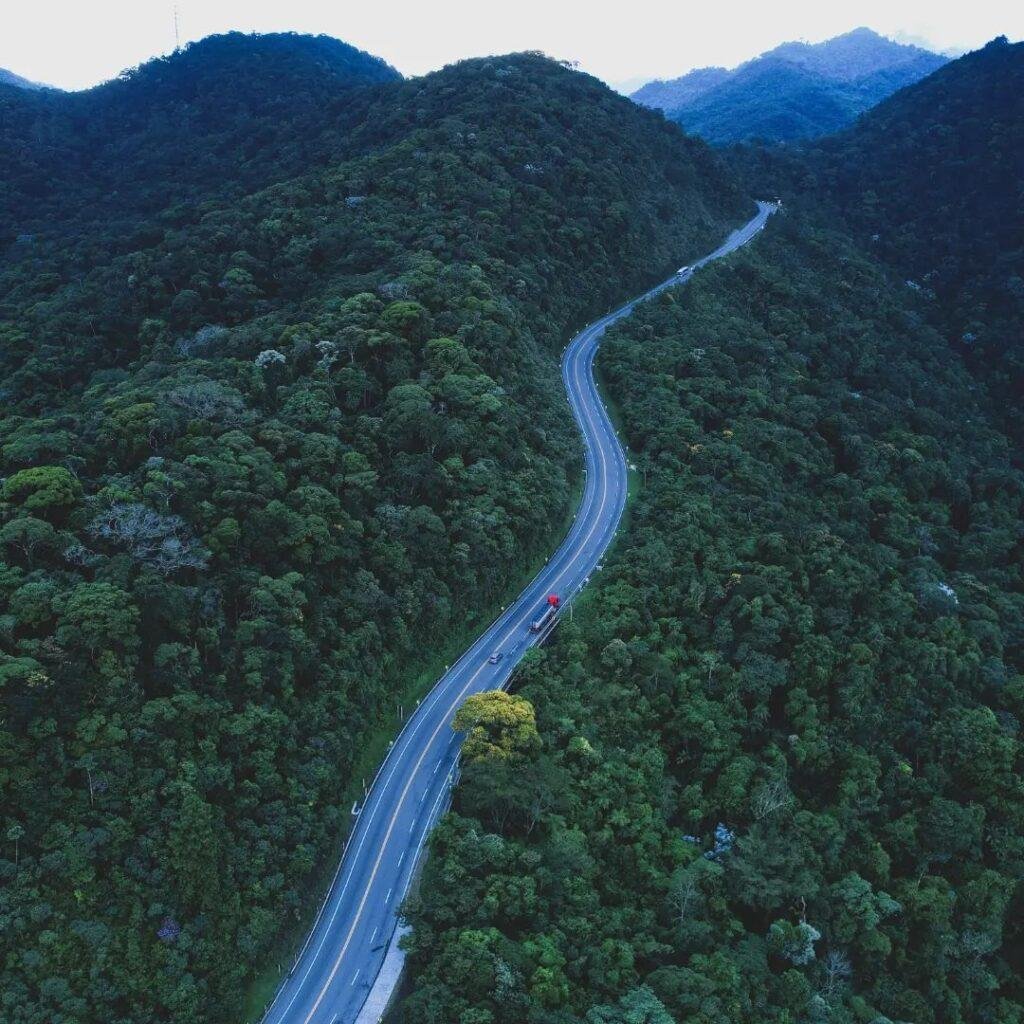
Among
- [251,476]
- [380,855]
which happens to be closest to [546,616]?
[380,855]

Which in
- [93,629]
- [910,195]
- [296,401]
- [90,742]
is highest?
[910,195]

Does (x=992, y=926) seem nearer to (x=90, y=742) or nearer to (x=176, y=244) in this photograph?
(x=90, y=742)

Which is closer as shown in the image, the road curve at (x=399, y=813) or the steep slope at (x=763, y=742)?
the road curve at (x=399, y=813)

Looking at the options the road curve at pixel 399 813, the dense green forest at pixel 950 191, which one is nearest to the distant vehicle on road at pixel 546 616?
the road curve at pixel 399 813

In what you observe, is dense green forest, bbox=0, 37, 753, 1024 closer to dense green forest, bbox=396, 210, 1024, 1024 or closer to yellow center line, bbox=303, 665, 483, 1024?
yellow center line, bbox=303, 665, 483, 1024

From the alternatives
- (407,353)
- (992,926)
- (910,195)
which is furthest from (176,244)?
(910,195)

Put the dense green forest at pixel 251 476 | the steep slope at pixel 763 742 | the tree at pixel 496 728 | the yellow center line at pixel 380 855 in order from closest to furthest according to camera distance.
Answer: the dense green forest at pixel 251 476, the yellow center line at pixel 380 855, the steep slope at pixel 763 742, the tree at pixel 496 728

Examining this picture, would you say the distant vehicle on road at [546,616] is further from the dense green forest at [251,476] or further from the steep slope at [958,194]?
the steep slope at [958,194]
